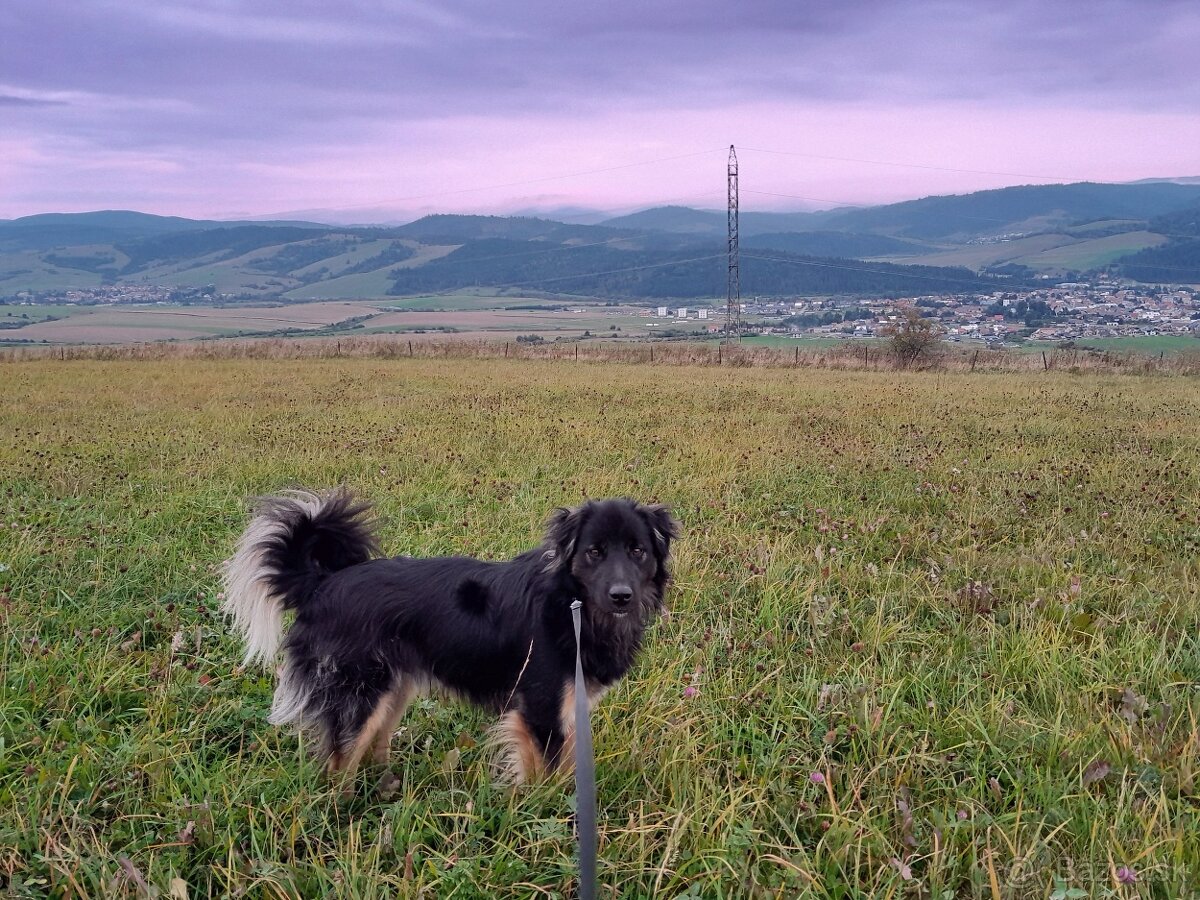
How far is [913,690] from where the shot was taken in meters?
4.46

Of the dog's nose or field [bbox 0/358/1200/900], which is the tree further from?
the dog's nose

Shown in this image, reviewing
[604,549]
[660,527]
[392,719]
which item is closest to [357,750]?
[392,719]

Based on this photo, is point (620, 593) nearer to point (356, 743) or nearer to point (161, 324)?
point (356, 743)

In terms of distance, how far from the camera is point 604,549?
12.1 feet

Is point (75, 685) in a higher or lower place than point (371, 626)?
lower

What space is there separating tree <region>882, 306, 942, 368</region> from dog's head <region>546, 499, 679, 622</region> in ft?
103

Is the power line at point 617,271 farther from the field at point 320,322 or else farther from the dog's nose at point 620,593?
the dog's nose at point 620,593

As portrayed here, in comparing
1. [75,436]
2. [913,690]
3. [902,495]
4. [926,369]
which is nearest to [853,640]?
[913,690]

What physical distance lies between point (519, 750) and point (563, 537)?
0.99 meters

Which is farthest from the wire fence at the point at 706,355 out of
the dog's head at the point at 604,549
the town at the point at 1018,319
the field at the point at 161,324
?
the field at the point at 161,324

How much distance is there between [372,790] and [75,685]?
1.95 meters

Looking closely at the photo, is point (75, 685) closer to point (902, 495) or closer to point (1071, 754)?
point (1071, 754)

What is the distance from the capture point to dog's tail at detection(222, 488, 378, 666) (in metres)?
3.95

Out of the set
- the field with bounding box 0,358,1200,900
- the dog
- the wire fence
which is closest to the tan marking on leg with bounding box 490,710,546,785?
the dog
